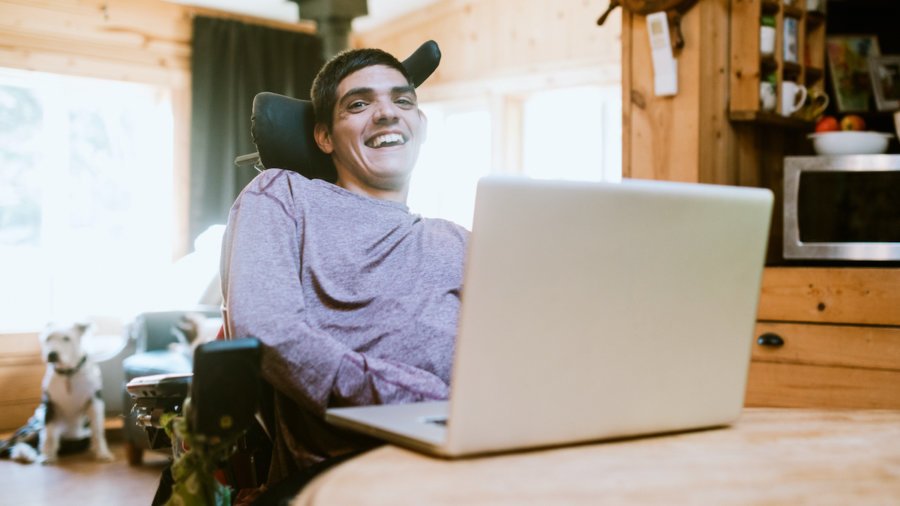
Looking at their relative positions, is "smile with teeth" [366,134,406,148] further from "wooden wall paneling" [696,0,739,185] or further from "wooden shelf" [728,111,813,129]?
"wooden shelf" [728,111,813,129]

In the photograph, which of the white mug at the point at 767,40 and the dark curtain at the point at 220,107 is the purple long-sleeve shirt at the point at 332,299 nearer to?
the white mug at the point at 767,40

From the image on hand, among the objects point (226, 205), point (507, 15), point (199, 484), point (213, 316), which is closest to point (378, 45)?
point (507, 15)

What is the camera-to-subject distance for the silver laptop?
0.74 meters

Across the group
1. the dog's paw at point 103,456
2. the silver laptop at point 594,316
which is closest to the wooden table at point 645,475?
the silver laptop at point 594,316

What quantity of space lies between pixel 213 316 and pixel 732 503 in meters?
3.87

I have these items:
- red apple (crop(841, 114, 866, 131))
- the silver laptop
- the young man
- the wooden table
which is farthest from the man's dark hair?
red apple (crop(841, 114, 866, 131))

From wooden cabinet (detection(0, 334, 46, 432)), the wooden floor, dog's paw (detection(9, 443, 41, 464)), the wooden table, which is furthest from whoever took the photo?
wooden cabinet (detection(0, 334, 46, 432))

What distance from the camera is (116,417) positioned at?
4.78m

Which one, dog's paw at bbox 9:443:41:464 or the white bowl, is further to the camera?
dog's paw at bbox 9:443:41:464

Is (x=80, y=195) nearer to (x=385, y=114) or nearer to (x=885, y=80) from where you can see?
(x=385, y=114)

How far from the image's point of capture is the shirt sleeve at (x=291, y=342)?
1195mm

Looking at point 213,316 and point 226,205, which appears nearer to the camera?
point 213,316

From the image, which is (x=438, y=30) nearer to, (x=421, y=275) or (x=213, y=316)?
(x=213, y=316)

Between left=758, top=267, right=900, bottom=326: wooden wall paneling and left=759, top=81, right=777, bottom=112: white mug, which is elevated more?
left=759, top=81, right=777, bottom=112: white mug
